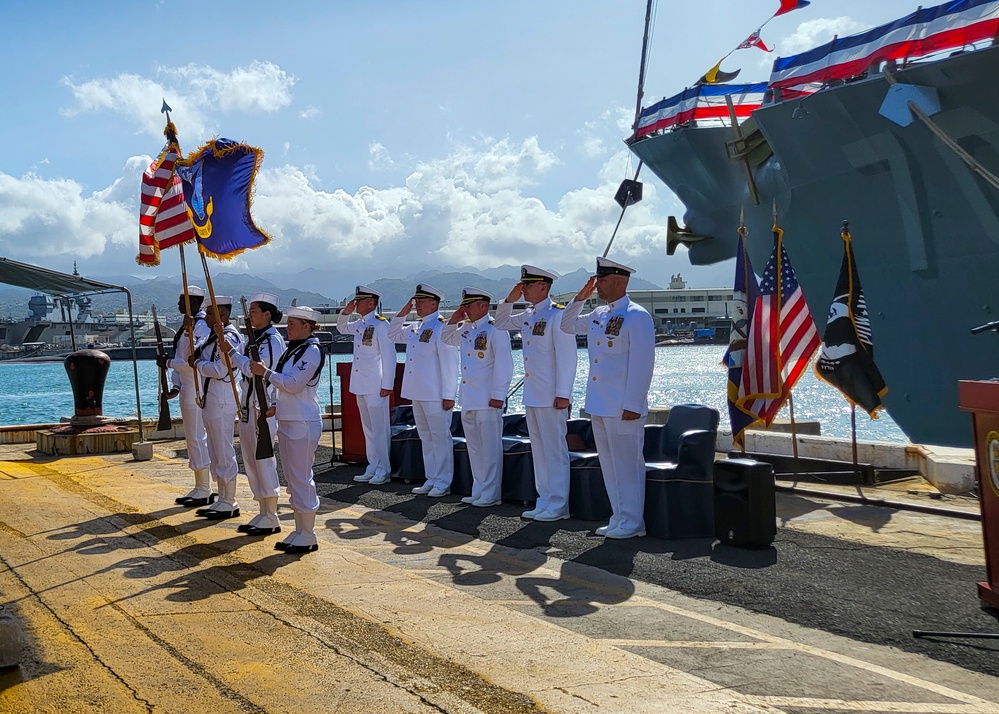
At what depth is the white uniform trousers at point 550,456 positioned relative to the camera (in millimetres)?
7133

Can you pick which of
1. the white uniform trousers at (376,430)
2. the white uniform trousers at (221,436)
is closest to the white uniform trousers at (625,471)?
the white uniform trousers at (221,436)

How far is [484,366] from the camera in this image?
A: 7898mm

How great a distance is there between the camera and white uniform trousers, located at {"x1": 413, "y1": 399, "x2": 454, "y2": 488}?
8.42 meters

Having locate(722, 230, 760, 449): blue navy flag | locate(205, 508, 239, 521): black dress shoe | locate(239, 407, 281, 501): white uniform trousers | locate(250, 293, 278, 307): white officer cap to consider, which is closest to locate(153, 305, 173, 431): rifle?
locate(205, 508, 239, 521): black dress shoe

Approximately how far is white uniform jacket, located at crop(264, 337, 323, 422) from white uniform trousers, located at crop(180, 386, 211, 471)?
7.06 feet

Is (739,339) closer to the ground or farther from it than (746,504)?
farther from it

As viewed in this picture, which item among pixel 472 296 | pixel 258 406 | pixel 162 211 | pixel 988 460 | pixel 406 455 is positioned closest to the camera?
pixel 988 460

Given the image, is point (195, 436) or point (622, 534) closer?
point (622, 534)

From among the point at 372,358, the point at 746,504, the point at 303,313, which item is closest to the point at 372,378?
the point at 372,358

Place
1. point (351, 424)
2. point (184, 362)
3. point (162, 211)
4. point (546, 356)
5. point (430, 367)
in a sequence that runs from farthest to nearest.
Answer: point (351, 424) → point (430, 367) → point (184, 362) → point (546, 356) → point (162, 211)

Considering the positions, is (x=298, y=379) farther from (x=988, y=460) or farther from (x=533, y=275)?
(x=988, y=460)

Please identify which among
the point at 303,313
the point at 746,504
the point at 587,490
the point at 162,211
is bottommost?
the point at 587,490

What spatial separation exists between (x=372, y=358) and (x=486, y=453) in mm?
2105

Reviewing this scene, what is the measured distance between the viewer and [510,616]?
426 centimetres
